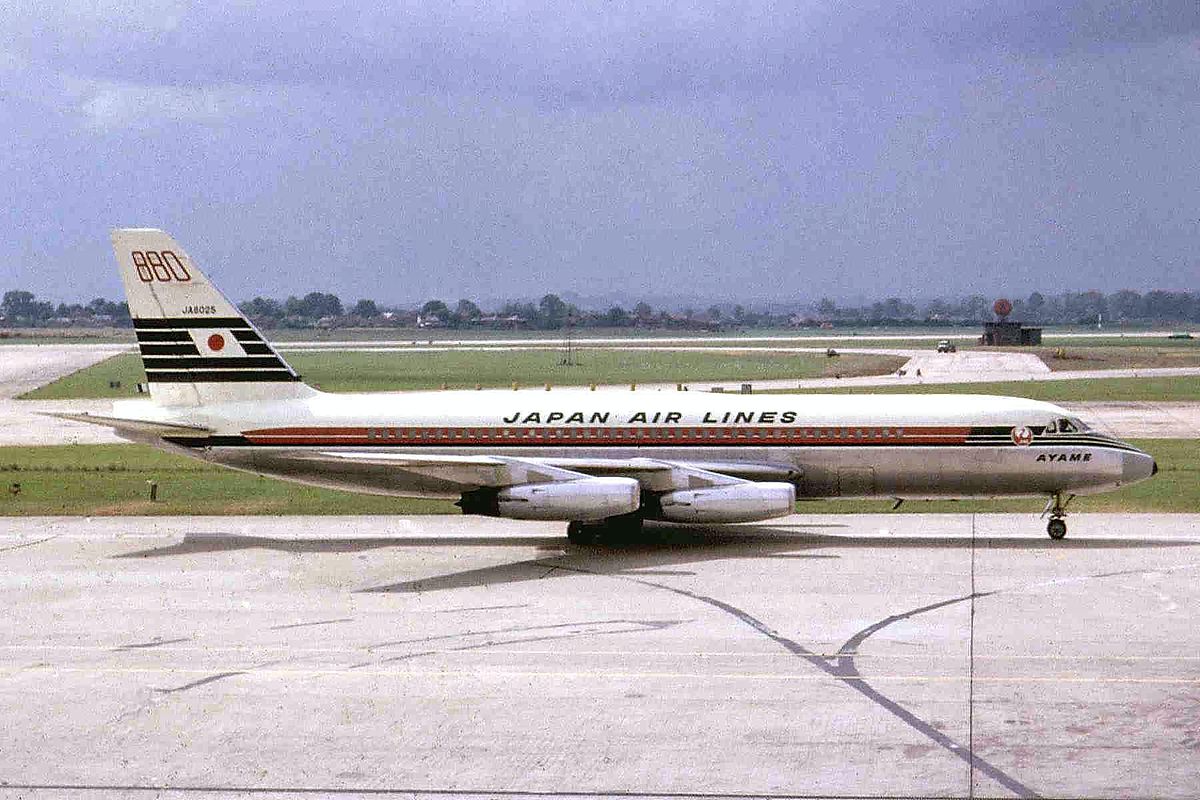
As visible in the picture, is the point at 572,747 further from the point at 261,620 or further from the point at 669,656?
the point at 261,620

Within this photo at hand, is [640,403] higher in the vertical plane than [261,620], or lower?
higher

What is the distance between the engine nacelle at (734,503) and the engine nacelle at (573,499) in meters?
1.12

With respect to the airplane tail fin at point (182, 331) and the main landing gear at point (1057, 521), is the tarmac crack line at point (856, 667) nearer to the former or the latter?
the main landing gear at point (1057, 521)

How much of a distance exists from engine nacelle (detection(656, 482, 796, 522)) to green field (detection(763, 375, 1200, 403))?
50.9 metres

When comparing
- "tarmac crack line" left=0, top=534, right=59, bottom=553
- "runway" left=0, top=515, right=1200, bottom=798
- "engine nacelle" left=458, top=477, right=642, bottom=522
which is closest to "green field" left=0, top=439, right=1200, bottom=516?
"tarmac crack line" left=0, top=534, right=59, bottom=553

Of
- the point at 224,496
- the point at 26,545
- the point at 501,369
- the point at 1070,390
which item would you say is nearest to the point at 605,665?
the point at 26,545

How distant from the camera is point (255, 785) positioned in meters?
16.5

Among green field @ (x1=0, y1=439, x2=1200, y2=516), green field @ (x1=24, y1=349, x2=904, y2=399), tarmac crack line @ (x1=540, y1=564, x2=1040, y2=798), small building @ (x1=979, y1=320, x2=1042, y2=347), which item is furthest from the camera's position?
small building @ (x1=979, y1=320, x2=1042, y2=347)

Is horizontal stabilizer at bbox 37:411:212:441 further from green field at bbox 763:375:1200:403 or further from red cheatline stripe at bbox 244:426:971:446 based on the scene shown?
green field at bbox 763:375:1200:403

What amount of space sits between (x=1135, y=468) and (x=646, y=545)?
1155 centimetres

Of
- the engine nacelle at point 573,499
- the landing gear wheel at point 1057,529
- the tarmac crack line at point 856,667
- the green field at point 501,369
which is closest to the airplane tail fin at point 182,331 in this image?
the engine nacelle at point 573,499

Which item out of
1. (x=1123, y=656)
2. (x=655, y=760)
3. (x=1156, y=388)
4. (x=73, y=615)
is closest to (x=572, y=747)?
(x=655, y=760)

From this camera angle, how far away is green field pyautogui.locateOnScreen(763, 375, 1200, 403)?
83.0 m

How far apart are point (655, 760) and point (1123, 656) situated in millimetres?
8769
